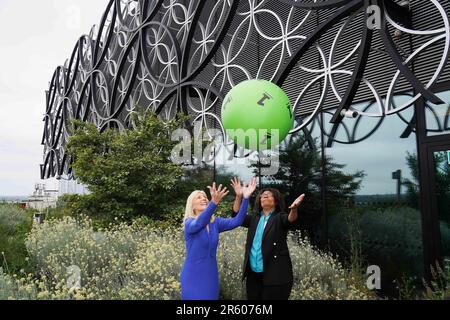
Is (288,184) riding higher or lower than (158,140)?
lower

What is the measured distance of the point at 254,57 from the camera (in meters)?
10.4

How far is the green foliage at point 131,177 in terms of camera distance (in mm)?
9102

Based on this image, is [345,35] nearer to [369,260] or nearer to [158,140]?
[369,260]

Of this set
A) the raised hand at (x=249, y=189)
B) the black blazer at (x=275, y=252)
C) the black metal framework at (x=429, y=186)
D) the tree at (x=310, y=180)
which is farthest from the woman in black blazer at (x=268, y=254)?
the tree at (x=310, y=180)

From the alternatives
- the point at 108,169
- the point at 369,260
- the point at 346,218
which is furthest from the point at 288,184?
the point at 108,169

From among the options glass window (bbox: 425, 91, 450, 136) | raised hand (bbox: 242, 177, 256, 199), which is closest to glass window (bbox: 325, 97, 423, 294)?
glass window (bbox: 425, 91, 450, 136)

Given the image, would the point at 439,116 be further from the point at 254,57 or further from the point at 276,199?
the point at 254,57

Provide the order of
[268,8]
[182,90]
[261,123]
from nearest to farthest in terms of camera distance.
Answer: [261,123] < [268,8] < [182,90]

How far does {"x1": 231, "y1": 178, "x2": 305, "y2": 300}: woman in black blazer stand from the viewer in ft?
11.9

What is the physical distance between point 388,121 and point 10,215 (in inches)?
449

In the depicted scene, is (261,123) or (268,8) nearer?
(261,123)

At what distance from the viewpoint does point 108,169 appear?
30.6 feet

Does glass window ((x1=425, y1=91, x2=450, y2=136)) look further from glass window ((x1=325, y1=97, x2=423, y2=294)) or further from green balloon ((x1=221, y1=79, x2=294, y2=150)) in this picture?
green balloon ((x1=221, y1=79, x2=294, y2=150))

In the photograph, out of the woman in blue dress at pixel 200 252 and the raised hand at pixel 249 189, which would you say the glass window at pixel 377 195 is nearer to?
the raised hand at pixel 249 189
